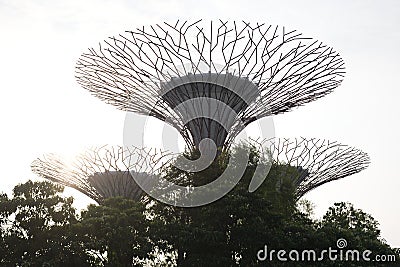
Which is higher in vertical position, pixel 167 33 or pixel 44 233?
pixel 167 33

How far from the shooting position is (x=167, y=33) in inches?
928

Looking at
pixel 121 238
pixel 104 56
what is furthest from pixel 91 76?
pixel 121 238

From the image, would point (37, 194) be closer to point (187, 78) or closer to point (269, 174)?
point (187, 78)

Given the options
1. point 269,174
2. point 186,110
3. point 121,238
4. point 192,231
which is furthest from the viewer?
point 186,110

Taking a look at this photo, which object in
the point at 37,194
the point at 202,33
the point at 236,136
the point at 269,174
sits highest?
the point at 202,33

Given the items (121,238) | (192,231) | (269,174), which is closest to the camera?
(192,231)

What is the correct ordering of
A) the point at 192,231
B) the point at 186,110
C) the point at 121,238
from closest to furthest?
the point at 192,231 → the point at 121,238 → the point at 186,110

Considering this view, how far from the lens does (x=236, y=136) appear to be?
28.5 meters

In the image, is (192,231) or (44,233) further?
(44,233)

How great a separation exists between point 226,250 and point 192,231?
4.50 feet

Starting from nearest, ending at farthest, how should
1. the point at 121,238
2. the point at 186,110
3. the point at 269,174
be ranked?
the point at 121,238 < the point at 269,174 < the point at 186,110

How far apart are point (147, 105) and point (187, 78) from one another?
9.66ft

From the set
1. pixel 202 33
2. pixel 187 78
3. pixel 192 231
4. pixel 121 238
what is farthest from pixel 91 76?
pixel 192 231

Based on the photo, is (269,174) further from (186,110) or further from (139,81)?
(139,81)
